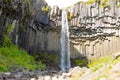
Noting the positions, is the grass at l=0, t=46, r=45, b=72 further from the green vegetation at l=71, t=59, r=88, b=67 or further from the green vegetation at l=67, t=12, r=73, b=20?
the green vegetation at l=67, t=12, r=73, b=20

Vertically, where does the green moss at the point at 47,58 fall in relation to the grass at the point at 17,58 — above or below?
below

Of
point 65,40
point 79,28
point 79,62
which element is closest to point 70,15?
point 79,28

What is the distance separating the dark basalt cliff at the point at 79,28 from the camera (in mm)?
36366

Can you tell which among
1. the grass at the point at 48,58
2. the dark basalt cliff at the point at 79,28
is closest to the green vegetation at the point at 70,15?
the dark basalt cliff at the point at 79,28

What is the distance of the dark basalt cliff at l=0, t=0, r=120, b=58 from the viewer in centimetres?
3637

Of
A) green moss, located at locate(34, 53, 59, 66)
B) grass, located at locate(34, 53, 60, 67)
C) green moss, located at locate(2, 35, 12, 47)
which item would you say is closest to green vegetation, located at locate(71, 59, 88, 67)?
grass, located at locate(34, 53, 60, 67)

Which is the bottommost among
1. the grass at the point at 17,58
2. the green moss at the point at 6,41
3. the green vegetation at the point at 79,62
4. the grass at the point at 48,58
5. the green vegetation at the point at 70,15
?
the green vegetation at the point at 79,62

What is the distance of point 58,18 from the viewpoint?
37844 millimetres

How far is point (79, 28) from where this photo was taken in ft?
124

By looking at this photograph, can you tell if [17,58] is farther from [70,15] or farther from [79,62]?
[70,15]

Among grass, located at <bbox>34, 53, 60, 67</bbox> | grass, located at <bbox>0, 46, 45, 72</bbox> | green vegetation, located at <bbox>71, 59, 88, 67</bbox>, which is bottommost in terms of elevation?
green vegetation, located at <bbox>71, 59, 88, 67</bbox>

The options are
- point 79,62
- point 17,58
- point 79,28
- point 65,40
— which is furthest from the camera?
point 65,40

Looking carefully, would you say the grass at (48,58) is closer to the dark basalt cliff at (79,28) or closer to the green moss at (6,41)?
the dark basalt cliff at (79,28)

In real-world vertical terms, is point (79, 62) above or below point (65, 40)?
below
